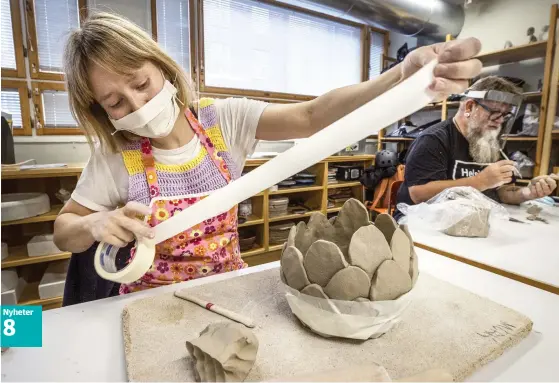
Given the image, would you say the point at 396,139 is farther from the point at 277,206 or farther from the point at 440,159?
the point at 440,159

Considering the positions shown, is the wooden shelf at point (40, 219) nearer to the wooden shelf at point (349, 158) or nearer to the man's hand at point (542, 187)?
the wooden shelf at point (349, 158)

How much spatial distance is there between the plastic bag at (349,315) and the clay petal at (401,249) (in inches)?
2.0

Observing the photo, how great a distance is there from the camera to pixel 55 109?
7.97 ft

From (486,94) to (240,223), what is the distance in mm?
1851

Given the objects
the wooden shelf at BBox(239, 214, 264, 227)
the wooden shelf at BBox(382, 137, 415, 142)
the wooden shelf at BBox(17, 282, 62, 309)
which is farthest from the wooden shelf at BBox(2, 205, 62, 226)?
the wooden shelf at BBox(382, 137, 415, 142)

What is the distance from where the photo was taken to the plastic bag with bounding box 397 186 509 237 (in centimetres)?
113

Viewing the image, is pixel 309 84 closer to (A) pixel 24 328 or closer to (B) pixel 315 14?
(B) pixel 315 14

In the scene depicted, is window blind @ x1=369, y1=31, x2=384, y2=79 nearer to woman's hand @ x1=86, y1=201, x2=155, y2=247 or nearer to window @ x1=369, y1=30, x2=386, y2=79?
window @ x1=369, y1=30, x2=386, y2=79

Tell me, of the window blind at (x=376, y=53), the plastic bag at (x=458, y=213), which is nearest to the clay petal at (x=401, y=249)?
the plastic bag at (x=458, y=213)

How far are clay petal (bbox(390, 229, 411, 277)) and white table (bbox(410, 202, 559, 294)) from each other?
0.50 metres

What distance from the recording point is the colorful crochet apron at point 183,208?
2.93 ft

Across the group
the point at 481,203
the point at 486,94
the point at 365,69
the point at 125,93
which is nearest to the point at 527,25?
the point at 365,69

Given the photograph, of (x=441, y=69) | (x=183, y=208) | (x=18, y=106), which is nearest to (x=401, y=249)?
(x=441, y=69)

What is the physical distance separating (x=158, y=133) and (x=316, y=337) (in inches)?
26.4
